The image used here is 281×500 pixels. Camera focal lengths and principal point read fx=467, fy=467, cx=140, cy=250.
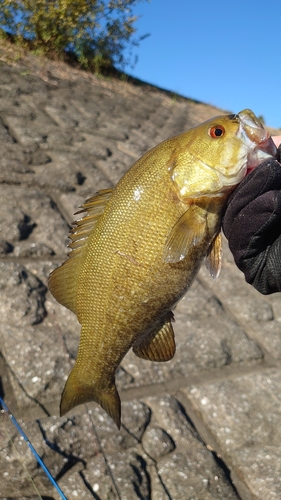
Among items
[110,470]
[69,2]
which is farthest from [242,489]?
[69,2]

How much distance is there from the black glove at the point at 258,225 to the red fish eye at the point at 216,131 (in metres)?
0.24

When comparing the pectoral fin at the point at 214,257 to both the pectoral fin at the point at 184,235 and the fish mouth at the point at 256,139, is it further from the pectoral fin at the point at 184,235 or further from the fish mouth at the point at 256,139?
the fish mouth at the point at 256,139

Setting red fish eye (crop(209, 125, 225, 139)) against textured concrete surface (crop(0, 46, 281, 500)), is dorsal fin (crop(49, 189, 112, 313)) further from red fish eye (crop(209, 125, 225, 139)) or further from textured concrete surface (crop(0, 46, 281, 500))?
textured concrete surface (crop(0, 46, 281, 500))

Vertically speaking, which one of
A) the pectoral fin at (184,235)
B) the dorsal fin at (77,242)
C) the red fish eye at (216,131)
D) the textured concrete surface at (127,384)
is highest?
the red fish eye at (216,131)

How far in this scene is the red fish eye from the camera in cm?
218

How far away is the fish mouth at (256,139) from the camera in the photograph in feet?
6.87

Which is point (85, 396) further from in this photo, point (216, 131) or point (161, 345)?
point (216, 131)

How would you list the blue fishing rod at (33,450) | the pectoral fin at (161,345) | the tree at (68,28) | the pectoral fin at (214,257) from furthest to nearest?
the tree at (68,28)
the blue fishing rod at (33,450)
the pectoral fin at (161,345)
the pectoral fin at (214,257)

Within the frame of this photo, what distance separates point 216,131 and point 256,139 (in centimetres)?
20

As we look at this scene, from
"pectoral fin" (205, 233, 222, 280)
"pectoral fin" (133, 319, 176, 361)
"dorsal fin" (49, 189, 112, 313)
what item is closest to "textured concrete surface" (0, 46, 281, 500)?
"pectoral fin" (133, 319, 176, 361)

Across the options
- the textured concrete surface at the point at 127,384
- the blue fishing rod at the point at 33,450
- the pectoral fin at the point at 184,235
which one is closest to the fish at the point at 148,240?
the pectoral fin at the point at 184,235

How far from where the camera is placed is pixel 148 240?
2055 mm

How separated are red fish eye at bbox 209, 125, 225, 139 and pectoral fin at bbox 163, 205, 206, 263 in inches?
14.4

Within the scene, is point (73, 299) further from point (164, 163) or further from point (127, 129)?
point (127, 129)
